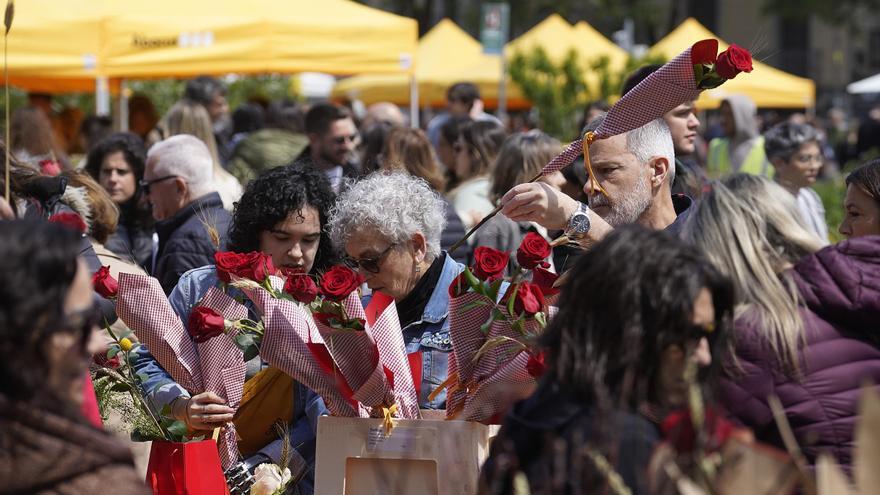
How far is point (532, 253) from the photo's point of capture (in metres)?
3.33

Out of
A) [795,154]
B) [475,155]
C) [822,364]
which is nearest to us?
[822,364]

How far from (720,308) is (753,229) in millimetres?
392

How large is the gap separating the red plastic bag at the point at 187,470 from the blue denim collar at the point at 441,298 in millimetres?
730

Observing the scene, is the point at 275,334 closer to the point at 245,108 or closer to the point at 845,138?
the point at 245,108

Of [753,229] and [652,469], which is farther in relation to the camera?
[753,229]

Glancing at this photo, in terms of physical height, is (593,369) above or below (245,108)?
above

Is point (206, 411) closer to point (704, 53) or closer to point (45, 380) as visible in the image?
point (45, 380)

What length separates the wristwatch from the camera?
11.8 ft

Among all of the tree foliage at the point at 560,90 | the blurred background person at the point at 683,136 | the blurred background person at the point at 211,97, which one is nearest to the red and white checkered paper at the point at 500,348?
the blurred background person at the point at 683,136

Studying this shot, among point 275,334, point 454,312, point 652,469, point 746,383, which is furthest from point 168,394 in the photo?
point 652,469

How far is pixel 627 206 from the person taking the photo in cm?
390

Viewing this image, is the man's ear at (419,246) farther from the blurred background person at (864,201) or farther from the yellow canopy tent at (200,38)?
the yellow canopy tent at (200,38)

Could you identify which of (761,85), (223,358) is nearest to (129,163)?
(223,358)

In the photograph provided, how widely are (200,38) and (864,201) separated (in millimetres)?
5617
